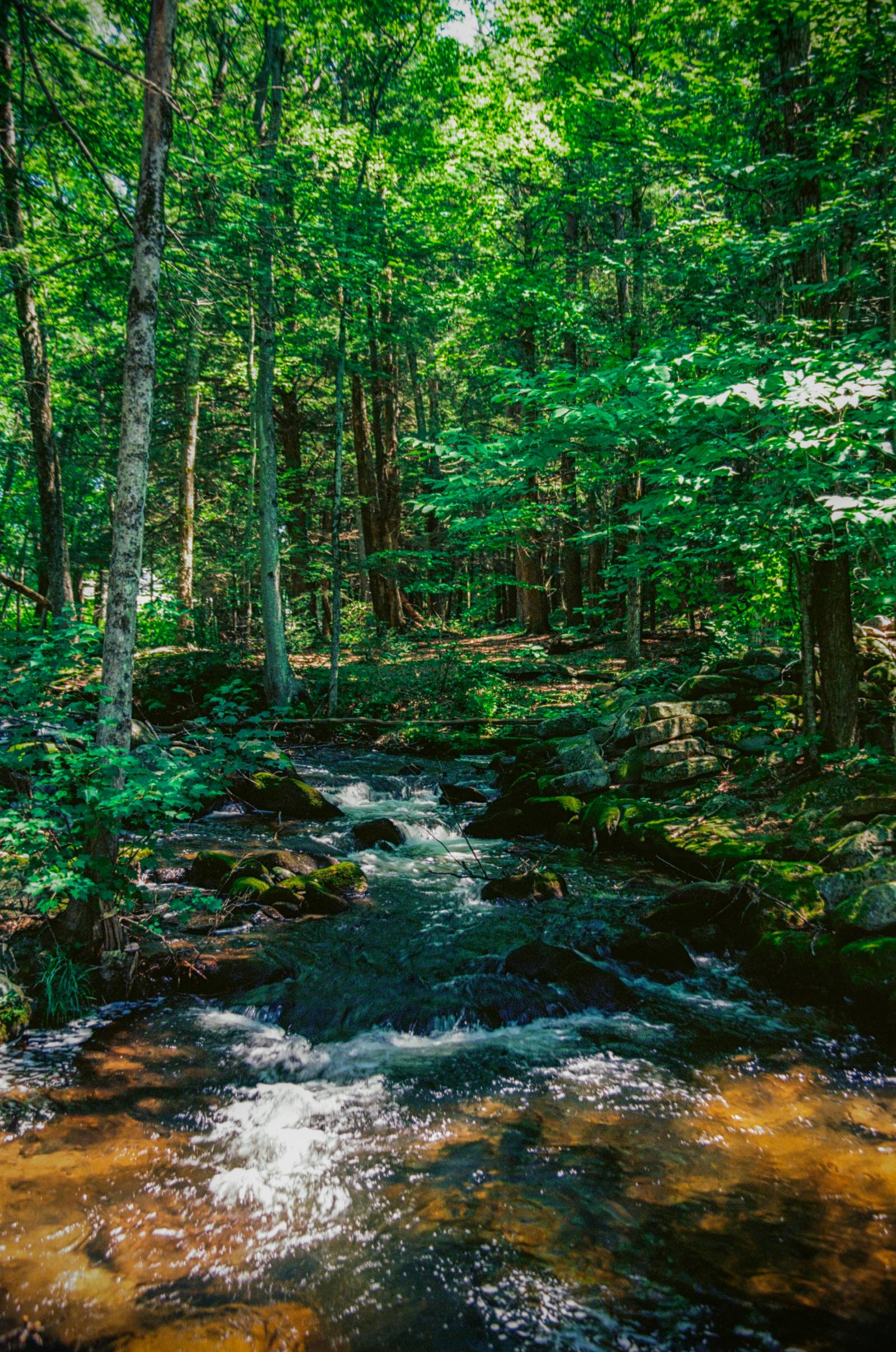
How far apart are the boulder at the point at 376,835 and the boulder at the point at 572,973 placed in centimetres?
364

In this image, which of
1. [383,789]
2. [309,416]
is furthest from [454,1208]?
[309,416]

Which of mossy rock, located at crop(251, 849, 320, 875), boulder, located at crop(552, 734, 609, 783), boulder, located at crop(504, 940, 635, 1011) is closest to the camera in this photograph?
boulder, located at crop(504, 940, 635, 1011)

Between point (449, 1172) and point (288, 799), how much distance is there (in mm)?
→ 7124

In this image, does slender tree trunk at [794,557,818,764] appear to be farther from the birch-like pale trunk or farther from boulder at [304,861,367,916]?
the birch-like pale trunk

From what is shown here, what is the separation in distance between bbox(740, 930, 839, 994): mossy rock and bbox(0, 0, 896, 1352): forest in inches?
1.3

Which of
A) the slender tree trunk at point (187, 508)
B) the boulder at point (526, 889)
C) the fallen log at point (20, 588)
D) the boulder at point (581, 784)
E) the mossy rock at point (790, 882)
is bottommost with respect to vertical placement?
the boulder at point (526, 889)

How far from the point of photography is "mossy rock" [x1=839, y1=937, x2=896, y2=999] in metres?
4.83

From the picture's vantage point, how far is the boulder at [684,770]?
9.30 metres

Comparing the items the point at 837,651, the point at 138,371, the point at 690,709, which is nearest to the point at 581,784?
the point at 690,709

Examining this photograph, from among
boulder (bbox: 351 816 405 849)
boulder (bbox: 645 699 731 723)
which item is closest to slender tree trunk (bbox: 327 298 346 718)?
boulder (bbox: 351 816 405 849)

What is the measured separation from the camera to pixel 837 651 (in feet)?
24.6

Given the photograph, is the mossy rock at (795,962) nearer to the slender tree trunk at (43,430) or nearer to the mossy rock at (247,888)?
the mossy rock at (247,888)

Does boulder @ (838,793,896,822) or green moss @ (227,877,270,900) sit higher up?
boulder @ (838,793,896,822)

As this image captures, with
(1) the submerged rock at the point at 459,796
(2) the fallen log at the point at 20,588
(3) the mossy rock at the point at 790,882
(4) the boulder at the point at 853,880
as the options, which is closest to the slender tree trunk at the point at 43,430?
(2) the fallen log at the point at 20,588
